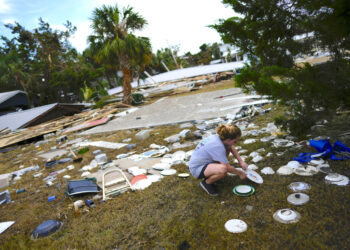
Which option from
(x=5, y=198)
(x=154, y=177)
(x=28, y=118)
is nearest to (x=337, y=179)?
(x=154, y=177)

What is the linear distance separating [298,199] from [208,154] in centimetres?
108

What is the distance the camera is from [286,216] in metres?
2.17

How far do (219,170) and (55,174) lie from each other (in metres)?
3.79

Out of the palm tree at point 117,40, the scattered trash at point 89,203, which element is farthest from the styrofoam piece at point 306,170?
the palm tree at point 117,40

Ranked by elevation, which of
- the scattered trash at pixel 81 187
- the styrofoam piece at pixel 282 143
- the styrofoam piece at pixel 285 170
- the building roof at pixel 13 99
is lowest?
the styrofoam piece at pixel 285 170

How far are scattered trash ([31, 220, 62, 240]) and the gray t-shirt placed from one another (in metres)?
1.86

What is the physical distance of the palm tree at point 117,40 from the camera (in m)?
12.5

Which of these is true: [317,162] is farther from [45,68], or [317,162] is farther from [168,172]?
[45,68]

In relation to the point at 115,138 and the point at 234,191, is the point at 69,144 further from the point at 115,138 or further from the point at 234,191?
the point at 234,191

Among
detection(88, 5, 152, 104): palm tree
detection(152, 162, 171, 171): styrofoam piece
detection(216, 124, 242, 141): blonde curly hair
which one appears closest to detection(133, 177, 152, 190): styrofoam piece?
detection(152, 162, 171, 171): styrofoam piece

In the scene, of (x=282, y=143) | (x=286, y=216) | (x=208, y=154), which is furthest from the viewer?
(x=282, y=143)

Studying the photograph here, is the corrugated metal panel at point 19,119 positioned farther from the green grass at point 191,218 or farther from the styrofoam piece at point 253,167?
the styrofoam piece at point 253,167

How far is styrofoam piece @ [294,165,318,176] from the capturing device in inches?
111

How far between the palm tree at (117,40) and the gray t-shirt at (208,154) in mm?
11206
